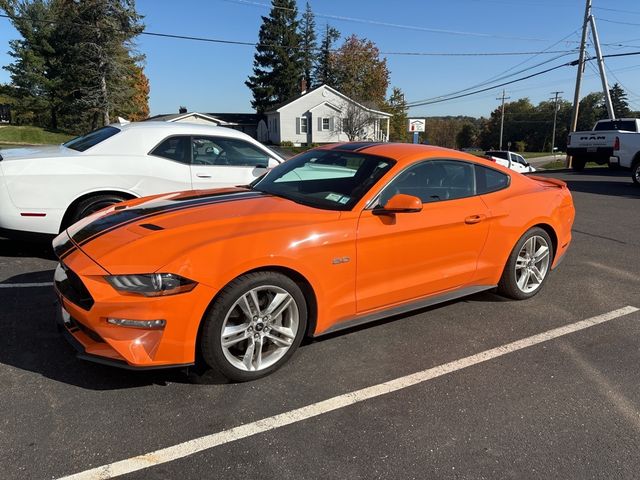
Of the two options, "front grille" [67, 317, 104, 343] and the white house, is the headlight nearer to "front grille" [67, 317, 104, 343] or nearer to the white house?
"front grille" [67, 317, 104, 343]

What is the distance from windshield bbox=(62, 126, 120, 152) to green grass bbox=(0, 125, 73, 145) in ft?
132

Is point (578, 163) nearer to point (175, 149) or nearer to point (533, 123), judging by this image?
point (175, 149)

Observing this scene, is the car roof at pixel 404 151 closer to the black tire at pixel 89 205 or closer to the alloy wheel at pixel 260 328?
the alloy wheel at pixel 260 328

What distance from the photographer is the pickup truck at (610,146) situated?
43.5 ft

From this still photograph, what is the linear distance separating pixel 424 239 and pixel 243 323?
150 centimetres

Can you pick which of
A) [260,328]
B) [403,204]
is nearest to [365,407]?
[260,328]

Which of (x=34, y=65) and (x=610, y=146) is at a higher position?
(x=34, y=65)

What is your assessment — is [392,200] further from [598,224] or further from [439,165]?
[598,224]

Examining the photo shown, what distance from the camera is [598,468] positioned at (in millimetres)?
2332

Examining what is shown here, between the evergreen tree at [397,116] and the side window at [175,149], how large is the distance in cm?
6115

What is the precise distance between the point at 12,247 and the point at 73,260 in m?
3.85

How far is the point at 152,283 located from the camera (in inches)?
105

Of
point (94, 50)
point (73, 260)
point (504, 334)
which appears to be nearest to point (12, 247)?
point (73, 260)

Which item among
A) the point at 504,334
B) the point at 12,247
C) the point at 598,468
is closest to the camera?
the point at 598,468
